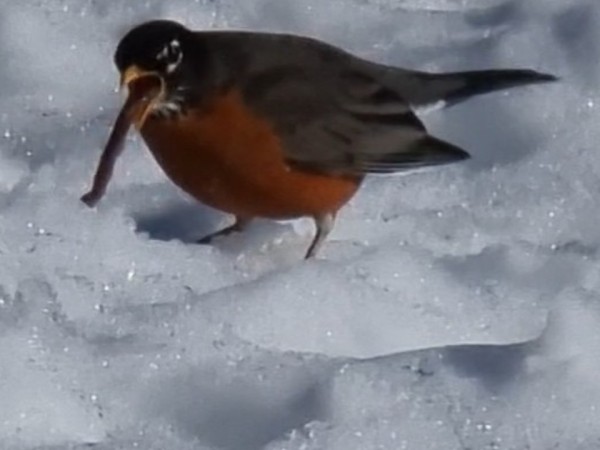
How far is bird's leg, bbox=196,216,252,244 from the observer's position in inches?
172

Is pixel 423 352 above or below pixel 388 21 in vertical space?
above

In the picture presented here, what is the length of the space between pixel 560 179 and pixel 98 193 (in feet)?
3.24

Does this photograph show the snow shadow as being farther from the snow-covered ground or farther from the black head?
the black head

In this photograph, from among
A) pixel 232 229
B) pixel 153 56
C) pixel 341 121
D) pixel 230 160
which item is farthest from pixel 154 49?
pixel 341 121

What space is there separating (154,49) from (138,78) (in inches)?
2.6

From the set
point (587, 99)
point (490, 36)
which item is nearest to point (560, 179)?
point (587, 99)

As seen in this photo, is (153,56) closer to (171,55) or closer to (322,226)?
(171,55)

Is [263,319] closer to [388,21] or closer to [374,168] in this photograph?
[374,168]

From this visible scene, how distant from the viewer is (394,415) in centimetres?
350

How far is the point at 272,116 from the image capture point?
170 inches

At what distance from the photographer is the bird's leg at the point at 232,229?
436cm

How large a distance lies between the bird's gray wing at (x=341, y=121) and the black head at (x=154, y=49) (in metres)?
0.17

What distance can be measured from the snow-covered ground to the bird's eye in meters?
0.32

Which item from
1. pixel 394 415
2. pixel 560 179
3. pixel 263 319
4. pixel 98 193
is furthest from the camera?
pixel 560 179
